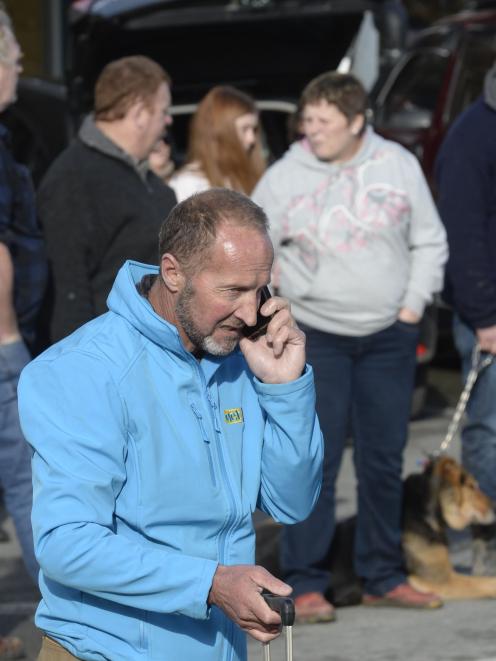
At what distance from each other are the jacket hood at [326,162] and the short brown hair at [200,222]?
2332mm

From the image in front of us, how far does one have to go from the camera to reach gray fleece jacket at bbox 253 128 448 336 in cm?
495

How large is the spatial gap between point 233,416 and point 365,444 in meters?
2.43

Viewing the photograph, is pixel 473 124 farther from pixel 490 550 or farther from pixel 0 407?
pixel 0 407

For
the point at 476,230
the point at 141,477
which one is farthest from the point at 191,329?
the point at 476,230

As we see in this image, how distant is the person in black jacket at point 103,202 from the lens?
4.62 metres

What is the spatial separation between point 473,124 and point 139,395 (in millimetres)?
3031

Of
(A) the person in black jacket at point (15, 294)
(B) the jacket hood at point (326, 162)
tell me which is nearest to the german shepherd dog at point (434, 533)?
(B) the jacket hood at point (326, 162)

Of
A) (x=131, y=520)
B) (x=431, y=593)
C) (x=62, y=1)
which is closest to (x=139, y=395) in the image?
(x=131, y=520)

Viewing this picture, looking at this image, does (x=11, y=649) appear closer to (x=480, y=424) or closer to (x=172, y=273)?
(x=480, y=424)

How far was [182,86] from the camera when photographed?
29.7 ft

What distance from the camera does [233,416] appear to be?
281cm

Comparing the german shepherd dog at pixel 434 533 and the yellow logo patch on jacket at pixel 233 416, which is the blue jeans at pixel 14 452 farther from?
the yellow logo patch on jacket at pixel 233 416

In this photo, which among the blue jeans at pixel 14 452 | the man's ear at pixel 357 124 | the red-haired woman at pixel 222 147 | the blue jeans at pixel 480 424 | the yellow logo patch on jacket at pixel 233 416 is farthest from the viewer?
the red-haired woman at pixel 222 147

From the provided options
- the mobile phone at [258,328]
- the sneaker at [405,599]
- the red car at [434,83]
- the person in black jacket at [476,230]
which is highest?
the mobile phone at [258,328]
